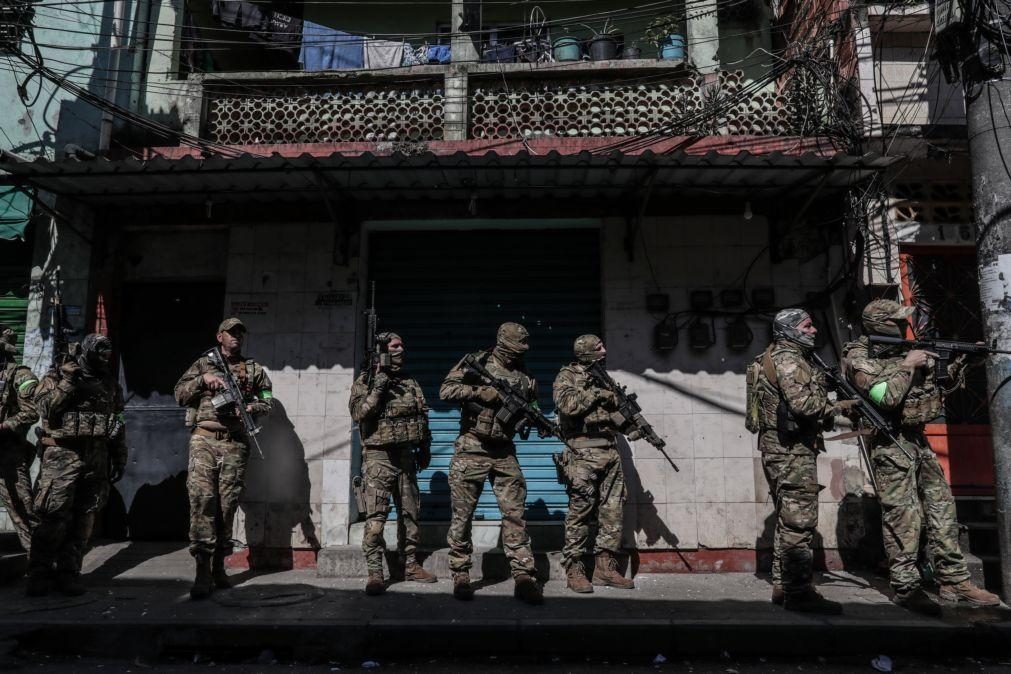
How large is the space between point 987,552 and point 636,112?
5.58m

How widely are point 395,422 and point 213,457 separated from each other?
1.58 metres

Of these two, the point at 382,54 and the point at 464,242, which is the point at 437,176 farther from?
the point at 382,54

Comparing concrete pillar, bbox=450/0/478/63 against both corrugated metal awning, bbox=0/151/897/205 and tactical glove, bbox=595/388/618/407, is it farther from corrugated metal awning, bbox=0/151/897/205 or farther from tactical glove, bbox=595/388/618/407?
tactical glove, bbox=595/388/618/407

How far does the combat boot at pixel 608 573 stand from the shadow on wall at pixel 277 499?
2.80 m

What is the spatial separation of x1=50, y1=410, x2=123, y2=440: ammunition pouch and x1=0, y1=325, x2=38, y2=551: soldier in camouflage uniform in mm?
585

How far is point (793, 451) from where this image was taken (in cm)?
522

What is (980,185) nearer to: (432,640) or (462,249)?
(462,249)

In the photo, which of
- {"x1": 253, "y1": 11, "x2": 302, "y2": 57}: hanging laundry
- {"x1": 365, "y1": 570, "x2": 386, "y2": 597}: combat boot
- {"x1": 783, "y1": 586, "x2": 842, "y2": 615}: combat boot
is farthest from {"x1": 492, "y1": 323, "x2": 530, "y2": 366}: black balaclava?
{"x1": 253, "y1": 11, "x2": 302, "y2": 57}: hanging laundry

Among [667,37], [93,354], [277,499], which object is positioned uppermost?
[667,37]

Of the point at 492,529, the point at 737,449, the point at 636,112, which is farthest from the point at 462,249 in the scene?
the point at 737,449

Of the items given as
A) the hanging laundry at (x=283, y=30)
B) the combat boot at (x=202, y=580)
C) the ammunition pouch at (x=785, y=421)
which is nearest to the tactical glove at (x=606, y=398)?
the ammunition pouch at (x=785, y=421)

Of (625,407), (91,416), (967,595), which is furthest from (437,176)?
(967,595)

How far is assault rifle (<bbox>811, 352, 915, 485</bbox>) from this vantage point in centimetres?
522

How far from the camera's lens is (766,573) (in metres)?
6.40
